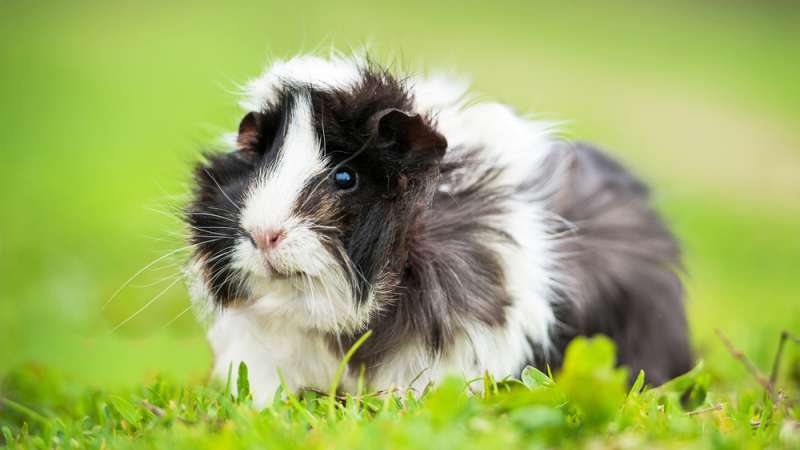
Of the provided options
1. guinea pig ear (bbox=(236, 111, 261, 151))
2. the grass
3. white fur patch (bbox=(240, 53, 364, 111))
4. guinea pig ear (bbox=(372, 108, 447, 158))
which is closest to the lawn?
the grass

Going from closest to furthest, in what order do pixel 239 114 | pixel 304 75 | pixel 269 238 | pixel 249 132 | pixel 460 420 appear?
pixel 460 420, pixel 269 238, pixel 304 75, pixel 249 132, pixel 239 114

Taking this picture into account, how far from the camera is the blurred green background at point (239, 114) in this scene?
476cm

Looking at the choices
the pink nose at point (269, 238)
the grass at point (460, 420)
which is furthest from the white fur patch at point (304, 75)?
the grass at point (460, 420)

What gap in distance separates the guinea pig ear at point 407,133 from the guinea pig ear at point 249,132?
0.46m

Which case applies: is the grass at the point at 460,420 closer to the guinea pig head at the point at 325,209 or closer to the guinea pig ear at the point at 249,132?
the guinea pig head at the point at 325,209

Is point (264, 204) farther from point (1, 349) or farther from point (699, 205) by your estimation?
point (699, 205)

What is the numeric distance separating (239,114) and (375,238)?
107cm

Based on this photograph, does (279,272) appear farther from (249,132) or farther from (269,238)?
(249,132)

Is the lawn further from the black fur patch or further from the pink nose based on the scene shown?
the pink nose

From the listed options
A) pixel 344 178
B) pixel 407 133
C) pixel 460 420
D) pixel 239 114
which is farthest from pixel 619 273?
pixel 239 114

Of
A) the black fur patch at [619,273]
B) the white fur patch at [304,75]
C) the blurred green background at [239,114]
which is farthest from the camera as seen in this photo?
the blurred green background at [239,114]

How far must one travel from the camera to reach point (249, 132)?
2.84m

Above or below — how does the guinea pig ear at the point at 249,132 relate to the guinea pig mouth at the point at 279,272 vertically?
above

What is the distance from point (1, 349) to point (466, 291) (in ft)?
9.70
